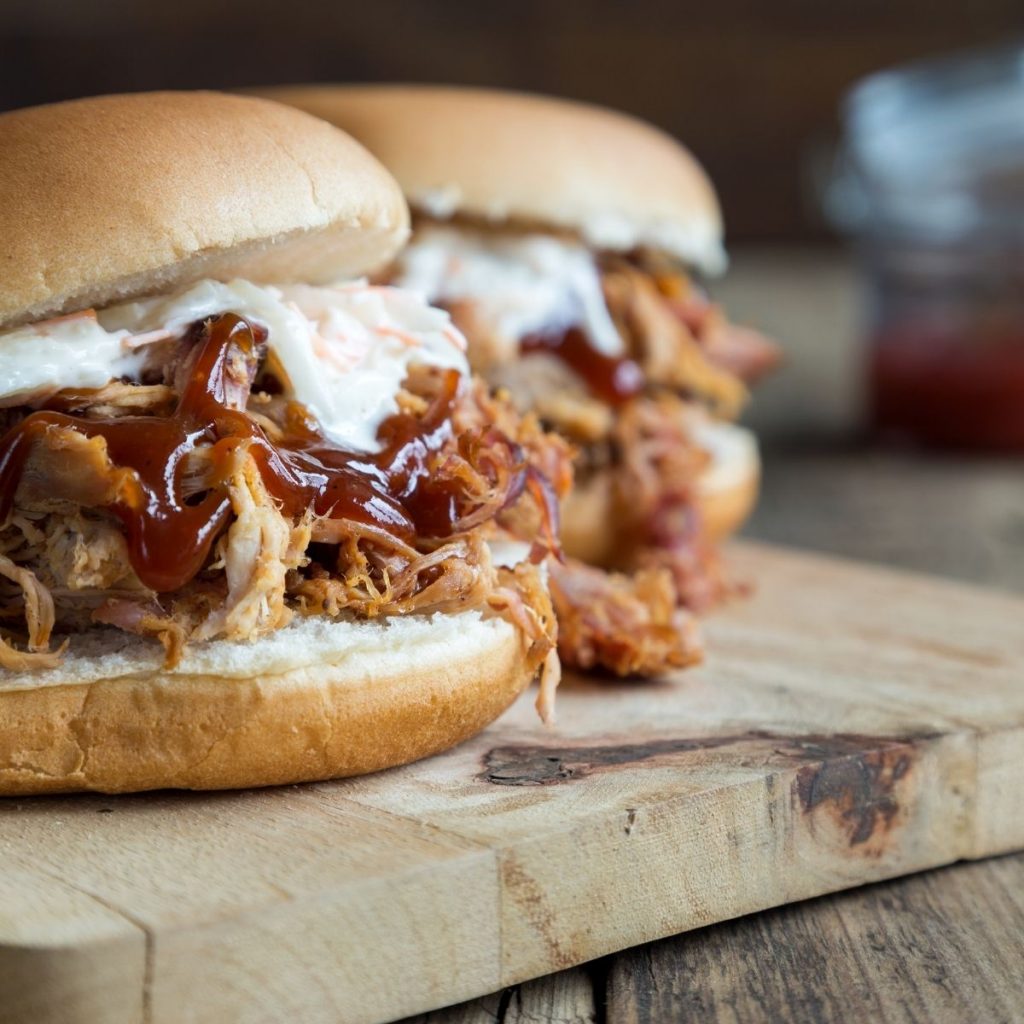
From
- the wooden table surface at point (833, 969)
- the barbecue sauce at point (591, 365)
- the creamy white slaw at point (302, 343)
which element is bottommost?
the wooden table surface at point (833, 969)

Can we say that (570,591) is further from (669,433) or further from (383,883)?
(383,883)

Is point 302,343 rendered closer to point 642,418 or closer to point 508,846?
point 508,846

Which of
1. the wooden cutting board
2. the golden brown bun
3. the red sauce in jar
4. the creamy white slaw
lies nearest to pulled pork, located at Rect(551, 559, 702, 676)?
the wooden cutting board

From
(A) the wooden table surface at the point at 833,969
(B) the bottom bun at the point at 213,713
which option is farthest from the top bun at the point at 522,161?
(A) the wooden table surface at the point at 833,969

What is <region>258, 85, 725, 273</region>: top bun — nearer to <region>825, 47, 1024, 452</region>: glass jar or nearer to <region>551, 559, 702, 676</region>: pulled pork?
<region>551, 559, 702, 676</region>: pulled pork

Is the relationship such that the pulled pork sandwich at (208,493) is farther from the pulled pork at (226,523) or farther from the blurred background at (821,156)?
the blurred background at (821,156)
